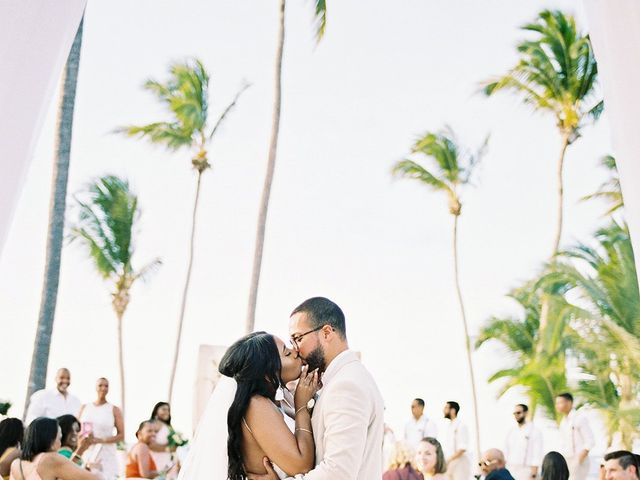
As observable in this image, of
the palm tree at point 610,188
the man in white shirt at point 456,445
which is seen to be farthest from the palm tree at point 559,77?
the man in white shirt at point 456,445

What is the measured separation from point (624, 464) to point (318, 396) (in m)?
2.82

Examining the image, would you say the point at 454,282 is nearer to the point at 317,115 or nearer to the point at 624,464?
the point at 317,115

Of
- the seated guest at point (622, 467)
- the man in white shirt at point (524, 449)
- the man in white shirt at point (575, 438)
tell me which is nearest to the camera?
the seated guest at point (622, 467)

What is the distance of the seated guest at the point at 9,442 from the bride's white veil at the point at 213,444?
2829 mm

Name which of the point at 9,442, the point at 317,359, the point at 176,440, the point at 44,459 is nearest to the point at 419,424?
the point at 176,440

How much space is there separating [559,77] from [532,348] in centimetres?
624

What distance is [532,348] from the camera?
18328 millimetres

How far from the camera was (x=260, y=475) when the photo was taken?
2.93 meters

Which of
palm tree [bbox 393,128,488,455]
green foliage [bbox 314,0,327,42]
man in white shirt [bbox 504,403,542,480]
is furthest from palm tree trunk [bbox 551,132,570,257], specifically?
man in white shirt [bbox 504,403,542,480]

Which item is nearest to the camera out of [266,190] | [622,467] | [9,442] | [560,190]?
[622,467]

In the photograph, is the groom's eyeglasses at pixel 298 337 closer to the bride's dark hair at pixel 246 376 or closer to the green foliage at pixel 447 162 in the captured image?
the bride's dark hair at pixel 246 376

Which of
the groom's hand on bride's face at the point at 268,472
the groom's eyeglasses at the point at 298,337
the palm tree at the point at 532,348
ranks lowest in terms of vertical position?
the groom's hand on bride's face at the point at 268,472

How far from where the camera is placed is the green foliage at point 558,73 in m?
20.0

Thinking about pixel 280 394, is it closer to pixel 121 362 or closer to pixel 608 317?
pixel 608 317
